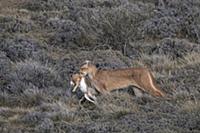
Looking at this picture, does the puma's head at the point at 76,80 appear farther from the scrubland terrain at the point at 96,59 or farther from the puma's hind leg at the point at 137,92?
the puma's hind leg at the point at 137,92

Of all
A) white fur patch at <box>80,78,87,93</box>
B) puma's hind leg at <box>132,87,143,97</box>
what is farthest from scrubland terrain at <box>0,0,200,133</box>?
white fur patch at <box>80,78,87,93</box>

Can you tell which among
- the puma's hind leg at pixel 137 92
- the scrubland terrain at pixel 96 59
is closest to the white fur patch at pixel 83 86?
the scrubland terrain at pixel 96 59

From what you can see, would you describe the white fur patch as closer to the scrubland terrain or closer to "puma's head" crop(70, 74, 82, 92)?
"puma's head" crop(70, 74, 82, 92)

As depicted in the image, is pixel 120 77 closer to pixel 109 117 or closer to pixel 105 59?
pixel 109 117

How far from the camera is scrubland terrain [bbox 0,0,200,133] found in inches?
392

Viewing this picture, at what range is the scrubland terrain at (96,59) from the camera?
9.96 meters

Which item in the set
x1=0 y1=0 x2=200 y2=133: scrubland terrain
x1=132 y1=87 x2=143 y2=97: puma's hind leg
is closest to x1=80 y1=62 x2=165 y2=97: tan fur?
x1=132 y1=87 x2=143 y2=97: puma's hind leg

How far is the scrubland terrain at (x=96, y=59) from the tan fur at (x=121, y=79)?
8.2 inches

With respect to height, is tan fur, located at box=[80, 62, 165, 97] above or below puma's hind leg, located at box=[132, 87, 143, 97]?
above

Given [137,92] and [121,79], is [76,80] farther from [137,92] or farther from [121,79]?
[137,92]

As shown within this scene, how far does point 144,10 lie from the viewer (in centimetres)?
2102

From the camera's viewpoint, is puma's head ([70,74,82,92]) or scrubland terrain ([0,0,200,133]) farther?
puma's head ([70,74,82,92])

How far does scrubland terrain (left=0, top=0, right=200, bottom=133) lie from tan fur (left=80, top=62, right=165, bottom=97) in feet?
0.68

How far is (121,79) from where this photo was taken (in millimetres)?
11617
